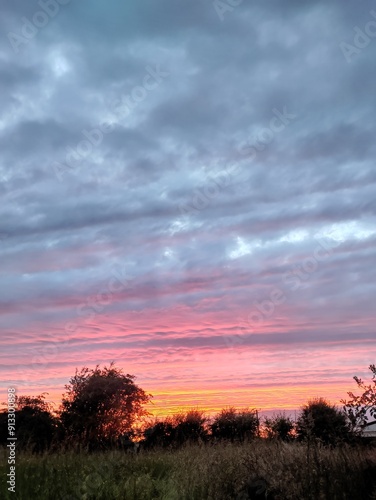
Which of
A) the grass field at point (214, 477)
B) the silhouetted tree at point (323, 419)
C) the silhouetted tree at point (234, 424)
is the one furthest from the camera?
the silhouetted tree at point (234, 424)

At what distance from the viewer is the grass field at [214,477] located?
33.5ft

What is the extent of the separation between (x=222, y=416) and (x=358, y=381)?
14.5m

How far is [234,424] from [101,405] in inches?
278

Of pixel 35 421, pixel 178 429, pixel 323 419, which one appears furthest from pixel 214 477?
pixel 35 421

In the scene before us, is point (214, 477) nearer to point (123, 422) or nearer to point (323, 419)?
point (323, 419)

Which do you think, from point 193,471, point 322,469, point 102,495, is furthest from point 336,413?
point 102,495

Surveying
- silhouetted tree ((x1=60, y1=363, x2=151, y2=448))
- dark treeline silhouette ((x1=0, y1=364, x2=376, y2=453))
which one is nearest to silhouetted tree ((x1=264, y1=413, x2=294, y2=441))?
dark treeline silhouette ((x1=0, y1=364, x2=376, y2=453))

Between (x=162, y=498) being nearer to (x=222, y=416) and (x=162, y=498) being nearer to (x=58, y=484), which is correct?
(x=58, y=484)

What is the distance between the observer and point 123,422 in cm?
2712

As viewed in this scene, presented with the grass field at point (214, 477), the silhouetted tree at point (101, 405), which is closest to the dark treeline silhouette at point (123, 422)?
the silhouetted tree at point (101, 405)

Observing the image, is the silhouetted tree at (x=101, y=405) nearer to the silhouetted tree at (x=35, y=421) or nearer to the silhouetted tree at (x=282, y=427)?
the silhouetted tree at (x=35, y=421)

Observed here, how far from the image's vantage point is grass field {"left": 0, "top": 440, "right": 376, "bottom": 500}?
1021 cm

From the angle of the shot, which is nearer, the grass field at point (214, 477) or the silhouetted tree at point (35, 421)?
the grass field at point (214, 477)

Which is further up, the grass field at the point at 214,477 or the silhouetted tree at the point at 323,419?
the silhouetted tree at the point at 323,419
